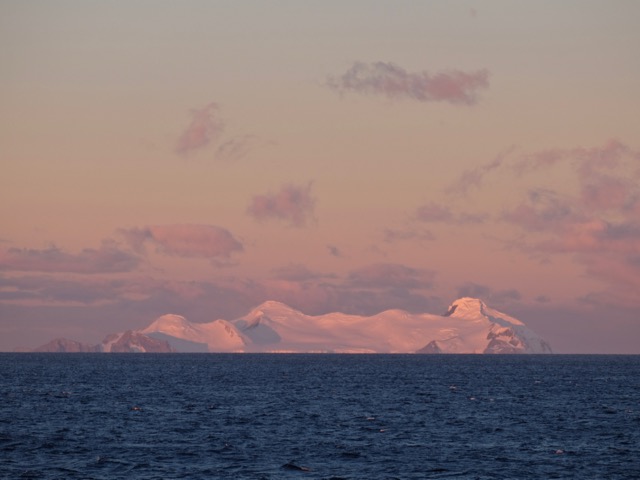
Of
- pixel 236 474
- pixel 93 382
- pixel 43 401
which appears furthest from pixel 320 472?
pixel 93 382

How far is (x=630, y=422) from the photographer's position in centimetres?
10050

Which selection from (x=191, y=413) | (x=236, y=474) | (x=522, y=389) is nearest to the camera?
(x=236, y=474)

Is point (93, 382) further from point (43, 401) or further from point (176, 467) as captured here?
point (176, 467)

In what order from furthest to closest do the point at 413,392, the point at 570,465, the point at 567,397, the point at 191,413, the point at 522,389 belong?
the point at 522,389 → the point at 413,392 → the point at 567,397 → the point at 191,413 → the point at 570,465

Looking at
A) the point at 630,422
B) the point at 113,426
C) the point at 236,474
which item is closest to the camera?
the point at 236,474

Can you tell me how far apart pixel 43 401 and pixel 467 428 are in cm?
5366

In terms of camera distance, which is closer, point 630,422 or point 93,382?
point 630,422

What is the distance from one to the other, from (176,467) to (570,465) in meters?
26.9

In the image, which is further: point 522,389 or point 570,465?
point 522,389

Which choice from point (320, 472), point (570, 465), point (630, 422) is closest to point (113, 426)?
point (320, 472)

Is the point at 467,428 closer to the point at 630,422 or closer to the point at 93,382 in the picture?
the point at 630,422

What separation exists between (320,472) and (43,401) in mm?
63014

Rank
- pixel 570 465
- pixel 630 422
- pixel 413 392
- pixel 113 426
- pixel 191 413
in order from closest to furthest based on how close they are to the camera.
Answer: pixel 570 465 < pixel 113 426 < pixel 630 422 < pixel 191 413 < pixel 413 392

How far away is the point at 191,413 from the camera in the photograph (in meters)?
107
